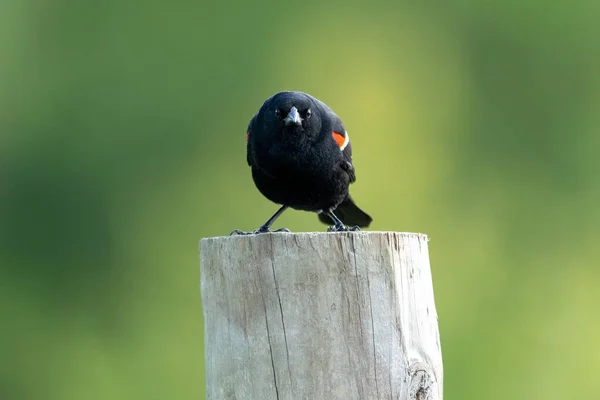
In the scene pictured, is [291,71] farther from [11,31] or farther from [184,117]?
[11,31]

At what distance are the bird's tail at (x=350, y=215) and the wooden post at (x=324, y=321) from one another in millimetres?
2397

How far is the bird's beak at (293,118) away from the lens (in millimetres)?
A: 4148

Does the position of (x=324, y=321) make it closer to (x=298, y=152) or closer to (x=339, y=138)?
(x=298, y=152)

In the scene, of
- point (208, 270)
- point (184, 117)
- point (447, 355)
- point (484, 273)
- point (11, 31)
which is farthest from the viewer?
point (11, 31)

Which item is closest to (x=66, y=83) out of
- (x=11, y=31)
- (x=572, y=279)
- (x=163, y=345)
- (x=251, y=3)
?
(x=11, y=31)

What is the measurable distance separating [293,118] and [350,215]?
1302 mm

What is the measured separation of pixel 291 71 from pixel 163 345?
11.6 ft

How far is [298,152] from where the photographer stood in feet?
14.1

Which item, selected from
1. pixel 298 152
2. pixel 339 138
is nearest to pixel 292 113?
pixel 298 152

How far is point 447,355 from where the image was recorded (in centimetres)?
876

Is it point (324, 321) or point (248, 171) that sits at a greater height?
point (248, 171)

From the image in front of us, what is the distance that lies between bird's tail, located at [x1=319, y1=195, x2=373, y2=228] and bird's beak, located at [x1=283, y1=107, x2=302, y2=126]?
1.15 m

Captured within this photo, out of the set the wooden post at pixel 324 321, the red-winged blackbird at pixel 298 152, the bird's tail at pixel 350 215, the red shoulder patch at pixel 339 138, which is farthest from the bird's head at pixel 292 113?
the wooden post at pixel 324 321

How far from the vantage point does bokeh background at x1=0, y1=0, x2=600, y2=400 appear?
9133mm
